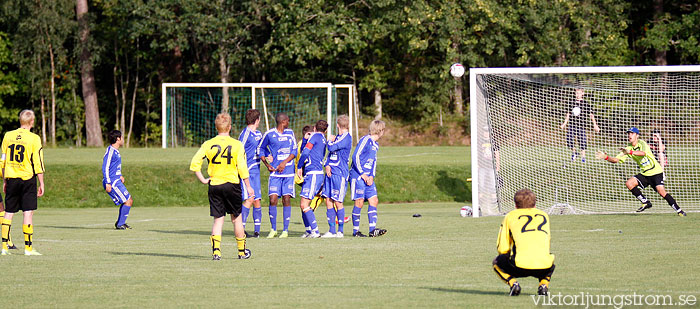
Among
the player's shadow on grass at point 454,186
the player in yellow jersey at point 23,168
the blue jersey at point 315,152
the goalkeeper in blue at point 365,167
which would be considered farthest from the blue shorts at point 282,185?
the player's shadow on grass at point 454,186

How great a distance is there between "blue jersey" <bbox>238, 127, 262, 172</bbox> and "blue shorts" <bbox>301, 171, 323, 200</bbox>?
919 mm

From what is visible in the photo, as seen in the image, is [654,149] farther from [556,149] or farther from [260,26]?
[260,26]

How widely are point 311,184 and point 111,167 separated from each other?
4788 millimetres

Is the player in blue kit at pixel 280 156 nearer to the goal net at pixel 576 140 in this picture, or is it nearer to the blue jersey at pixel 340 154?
the blue jersey at pixel 340 154

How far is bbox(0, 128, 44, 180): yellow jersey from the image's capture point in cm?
1231

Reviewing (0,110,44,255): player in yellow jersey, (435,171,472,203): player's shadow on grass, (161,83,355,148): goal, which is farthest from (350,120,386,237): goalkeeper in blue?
(161,83,355,148): goal

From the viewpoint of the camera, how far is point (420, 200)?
25.1 metres

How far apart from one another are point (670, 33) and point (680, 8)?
2.33m

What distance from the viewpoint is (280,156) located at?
14.6 meters

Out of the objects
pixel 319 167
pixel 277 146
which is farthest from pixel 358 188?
pixel 277 146

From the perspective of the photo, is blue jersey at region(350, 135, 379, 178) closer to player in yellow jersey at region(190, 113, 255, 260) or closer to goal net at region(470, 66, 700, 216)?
player in yellow jersey at region(190, 113, 255, 260)

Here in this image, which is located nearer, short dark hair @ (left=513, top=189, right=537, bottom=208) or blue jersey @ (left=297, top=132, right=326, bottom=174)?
short dark hair @ (left=513, top=189, right=537, bottom=208)

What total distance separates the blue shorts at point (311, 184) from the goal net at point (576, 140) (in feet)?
18.2

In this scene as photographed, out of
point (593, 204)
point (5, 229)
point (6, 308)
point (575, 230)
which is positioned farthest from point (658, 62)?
point (6, 308)
